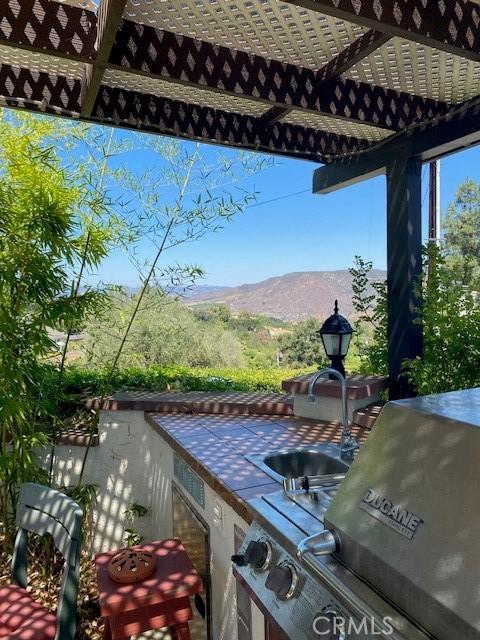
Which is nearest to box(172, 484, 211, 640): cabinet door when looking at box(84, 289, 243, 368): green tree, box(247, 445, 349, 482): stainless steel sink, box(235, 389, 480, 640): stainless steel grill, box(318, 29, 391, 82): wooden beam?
box(247, 445, 349, 482): stainless steel sink

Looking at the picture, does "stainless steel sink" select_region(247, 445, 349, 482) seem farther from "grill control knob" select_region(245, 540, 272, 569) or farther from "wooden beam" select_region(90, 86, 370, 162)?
"wooden beam" select_region(90, 86, 370, 162)

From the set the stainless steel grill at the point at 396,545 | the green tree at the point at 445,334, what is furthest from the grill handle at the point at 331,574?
the green tree at the point at 445,334

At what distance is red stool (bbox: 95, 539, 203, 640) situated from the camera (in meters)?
1.91

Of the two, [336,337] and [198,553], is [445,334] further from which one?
[198,553]

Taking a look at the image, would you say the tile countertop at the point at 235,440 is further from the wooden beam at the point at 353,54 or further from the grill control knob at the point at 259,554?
the wooden beam at the point at 353,54

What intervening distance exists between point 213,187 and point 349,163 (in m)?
1.06

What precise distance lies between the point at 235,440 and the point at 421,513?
5.43ft

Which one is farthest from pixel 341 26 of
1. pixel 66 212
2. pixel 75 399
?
pixel 75 399

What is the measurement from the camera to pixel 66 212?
2676 millimetres

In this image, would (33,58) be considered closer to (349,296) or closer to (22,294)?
(22,294)

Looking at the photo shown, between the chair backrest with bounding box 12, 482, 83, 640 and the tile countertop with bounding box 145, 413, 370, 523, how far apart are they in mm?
590

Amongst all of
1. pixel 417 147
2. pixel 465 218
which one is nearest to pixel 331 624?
pixel 417 147

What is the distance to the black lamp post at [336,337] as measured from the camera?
287cm

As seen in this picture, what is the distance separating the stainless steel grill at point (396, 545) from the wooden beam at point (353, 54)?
1.52 m
